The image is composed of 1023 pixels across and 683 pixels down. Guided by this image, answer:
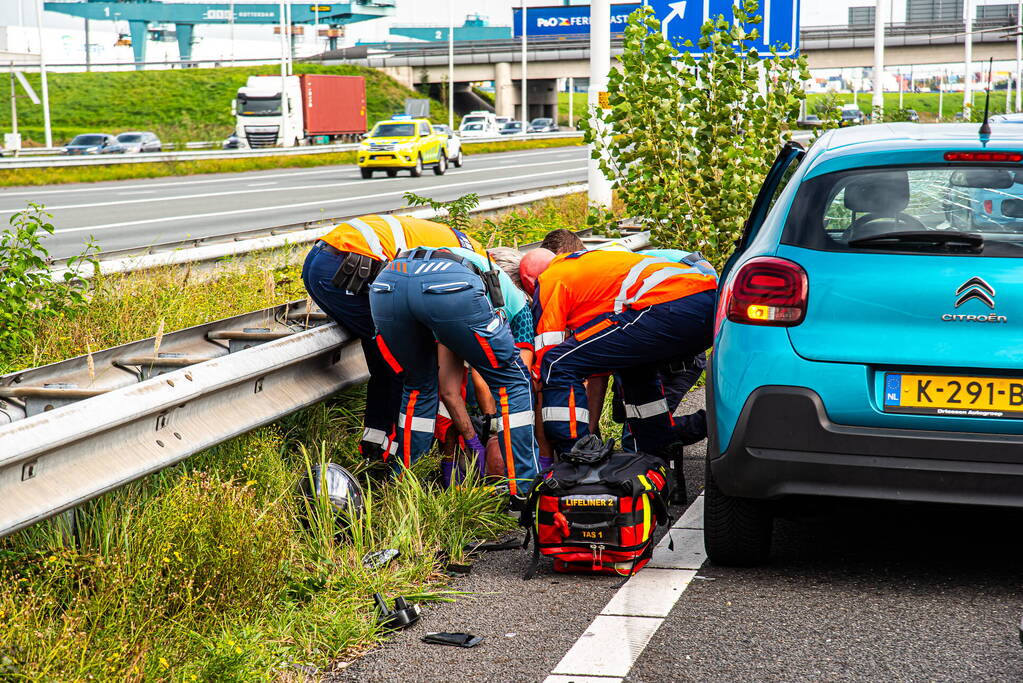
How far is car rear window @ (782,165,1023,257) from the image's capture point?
455cm

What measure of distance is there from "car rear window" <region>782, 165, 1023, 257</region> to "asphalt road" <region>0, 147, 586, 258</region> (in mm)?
10492

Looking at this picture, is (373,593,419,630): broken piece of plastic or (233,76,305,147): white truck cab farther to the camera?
(233,76,305,147): white truck cab

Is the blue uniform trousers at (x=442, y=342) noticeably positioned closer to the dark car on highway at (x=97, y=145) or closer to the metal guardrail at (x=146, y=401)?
the metal guardrail at (x=146, y=401)

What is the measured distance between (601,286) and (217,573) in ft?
8.85

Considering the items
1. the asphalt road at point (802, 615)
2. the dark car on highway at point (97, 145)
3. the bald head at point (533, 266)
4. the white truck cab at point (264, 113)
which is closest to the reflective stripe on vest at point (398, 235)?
the bald head at point (533, 266)

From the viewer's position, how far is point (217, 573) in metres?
4.20

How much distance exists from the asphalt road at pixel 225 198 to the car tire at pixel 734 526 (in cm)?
1026

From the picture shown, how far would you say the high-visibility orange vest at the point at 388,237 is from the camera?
6.41 metres

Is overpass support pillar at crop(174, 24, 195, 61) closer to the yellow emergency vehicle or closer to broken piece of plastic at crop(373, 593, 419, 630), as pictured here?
the yellow emergency vehicle

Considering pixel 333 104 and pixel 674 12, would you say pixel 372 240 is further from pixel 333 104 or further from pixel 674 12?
pixel 333 104

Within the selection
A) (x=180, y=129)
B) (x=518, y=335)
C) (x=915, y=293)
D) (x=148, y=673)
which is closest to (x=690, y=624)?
(x=915, y=293)

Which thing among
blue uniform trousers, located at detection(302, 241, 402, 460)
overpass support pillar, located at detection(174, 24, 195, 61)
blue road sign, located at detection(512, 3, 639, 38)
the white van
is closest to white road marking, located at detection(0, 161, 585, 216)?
blue uniform trousers, located at detection(302, 241, 402, 460)

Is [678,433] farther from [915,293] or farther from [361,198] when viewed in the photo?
[361,198]

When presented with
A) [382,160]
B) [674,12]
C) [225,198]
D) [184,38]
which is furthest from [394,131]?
[184,38]
